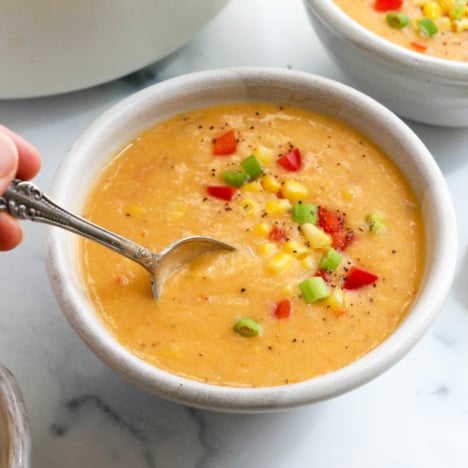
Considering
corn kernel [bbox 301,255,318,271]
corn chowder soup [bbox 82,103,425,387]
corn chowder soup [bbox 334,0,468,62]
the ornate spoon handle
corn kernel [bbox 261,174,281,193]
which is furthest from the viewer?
corn chowder soup [bbox 334,0,468,62]

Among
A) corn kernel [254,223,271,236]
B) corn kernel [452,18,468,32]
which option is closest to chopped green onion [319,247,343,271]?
corn kernel [254,223,271,236]

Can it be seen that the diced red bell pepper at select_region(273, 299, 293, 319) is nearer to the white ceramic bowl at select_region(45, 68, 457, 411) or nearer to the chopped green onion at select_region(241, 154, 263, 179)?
the white ceramic bowl at select_region(45, 68, 457, 411)

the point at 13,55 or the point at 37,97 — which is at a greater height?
the point at 13,55

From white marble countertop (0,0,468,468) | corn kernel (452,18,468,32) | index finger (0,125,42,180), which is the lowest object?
white marble countertop (0,0,468,468)

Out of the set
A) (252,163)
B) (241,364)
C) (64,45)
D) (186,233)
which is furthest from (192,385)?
(64,45)

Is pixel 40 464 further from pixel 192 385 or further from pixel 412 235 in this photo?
pixel 412 235

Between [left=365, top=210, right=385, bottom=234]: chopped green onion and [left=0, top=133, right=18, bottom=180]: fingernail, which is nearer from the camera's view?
[left=0, top=133, right=18, bottom=180]: fingernail

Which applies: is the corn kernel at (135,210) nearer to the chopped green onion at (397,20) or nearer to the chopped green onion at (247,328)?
the chopped green onion at (247,328)
